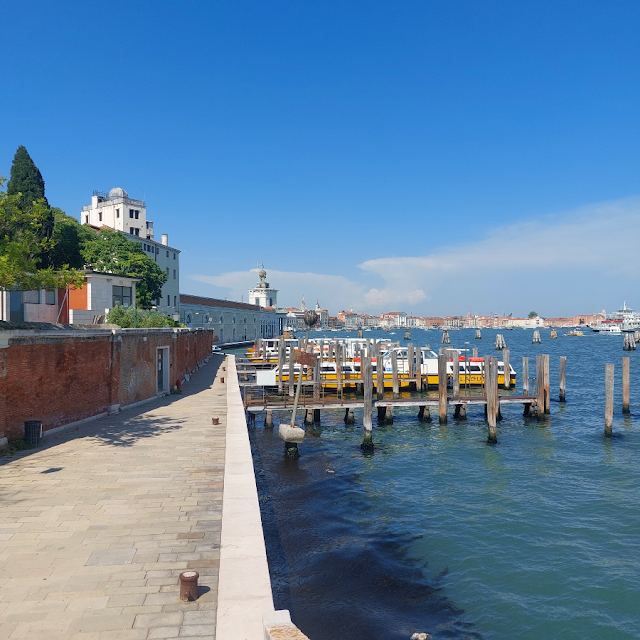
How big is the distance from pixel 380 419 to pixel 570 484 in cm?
984

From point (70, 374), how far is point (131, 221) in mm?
60614

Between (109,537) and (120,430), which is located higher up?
(120,430)

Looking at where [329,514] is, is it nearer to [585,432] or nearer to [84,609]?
[84,609]

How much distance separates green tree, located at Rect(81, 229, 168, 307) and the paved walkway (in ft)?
103

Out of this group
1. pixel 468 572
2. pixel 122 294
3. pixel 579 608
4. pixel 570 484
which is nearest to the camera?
pixel 579 608

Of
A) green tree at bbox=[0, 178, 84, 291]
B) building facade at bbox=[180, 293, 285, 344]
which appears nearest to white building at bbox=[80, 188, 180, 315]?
building facade at bbox=[180, 293, 285, 344]

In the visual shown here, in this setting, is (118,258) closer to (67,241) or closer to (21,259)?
(67,241)

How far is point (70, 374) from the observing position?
1378 cm

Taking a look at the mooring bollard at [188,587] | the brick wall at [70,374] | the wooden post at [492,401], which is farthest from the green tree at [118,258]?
the mooring bollard at [188,587]

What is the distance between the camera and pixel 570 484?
48.6 feet

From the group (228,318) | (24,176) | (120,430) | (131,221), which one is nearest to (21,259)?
(120,430)

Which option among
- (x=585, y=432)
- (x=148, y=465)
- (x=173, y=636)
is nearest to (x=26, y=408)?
(x=148, y=465)

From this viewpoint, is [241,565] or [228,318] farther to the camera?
[228,318]

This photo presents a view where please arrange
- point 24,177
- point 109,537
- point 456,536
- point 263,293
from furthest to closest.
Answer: point 263,293, point 24,177, point 456,536, point 109,537
